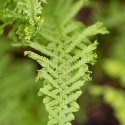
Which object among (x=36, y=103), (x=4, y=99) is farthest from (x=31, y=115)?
(x=4, y=99)

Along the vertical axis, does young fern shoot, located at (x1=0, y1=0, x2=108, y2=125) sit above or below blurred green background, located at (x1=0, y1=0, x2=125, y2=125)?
below

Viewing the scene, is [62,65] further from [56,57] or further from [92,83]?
[92,83]

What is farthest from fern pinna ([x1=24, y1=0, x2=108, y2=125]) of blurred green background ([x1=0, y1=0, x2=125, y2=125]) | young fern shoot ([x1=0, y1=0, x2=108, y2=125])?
blurred green background ([x1=0, y1=0, x2=125, y2=125])

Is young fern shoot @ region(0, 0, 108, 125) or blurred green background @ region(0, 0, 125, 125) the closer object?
young fern shoot @ region(0, 0, 108, 125)

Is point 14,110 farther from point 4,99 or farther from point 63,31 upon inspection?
point 63,31

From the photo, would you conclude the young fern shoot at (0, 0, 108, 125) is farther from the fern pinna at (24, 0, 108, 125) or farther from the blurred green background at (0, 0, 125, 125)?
the blurred green background at (0, 0, 125, 125)

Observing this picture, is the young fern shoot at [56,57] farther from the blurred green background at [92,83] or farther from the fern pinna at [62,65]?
the blurred green background at [92,83]

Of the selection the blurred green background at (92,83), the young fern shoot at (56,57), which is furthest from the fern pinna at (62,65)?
the blurred green background at (92,83)
